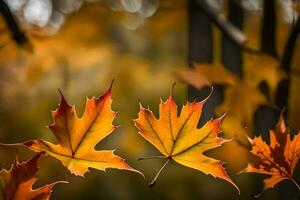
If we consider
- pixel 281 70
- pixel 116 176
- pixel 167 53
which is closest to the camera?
pixel 281 70

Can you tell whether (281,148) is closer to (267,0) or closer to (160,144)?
(160,144)

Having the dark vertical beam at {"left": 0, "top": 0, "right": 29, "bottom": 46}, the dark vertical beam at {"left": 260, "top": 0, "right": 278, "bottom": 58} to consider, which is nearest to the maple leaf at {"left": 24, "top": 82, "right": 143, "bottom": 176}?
the dark vertical beam at {"left": 0, "top": 0, "right": 29, "bottom": 46}

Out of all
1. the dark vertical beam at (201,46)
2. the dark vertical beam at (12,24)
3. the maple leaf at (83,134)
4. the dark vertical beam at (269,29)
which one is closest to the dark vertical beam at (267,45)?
the dark vertical beam at (269,29)

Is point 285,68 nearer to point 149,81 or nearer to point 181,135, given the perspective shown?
point 181,135

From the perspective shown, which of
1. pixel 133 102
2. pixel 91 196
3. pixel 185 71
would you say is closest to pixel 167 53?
pixel 133 102

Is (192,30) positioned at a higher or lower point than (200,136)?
lower

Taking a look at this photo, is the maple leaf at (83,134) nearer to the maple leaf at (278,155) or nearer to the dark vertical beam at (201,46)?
the maple leaf at (278,155)

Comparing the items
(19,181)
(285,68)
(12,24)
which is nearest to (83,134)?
(19,181)

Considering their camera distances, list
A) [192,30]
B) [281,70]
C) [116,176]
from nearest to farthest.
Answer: [281,70] < [192,30] < [116,176]
